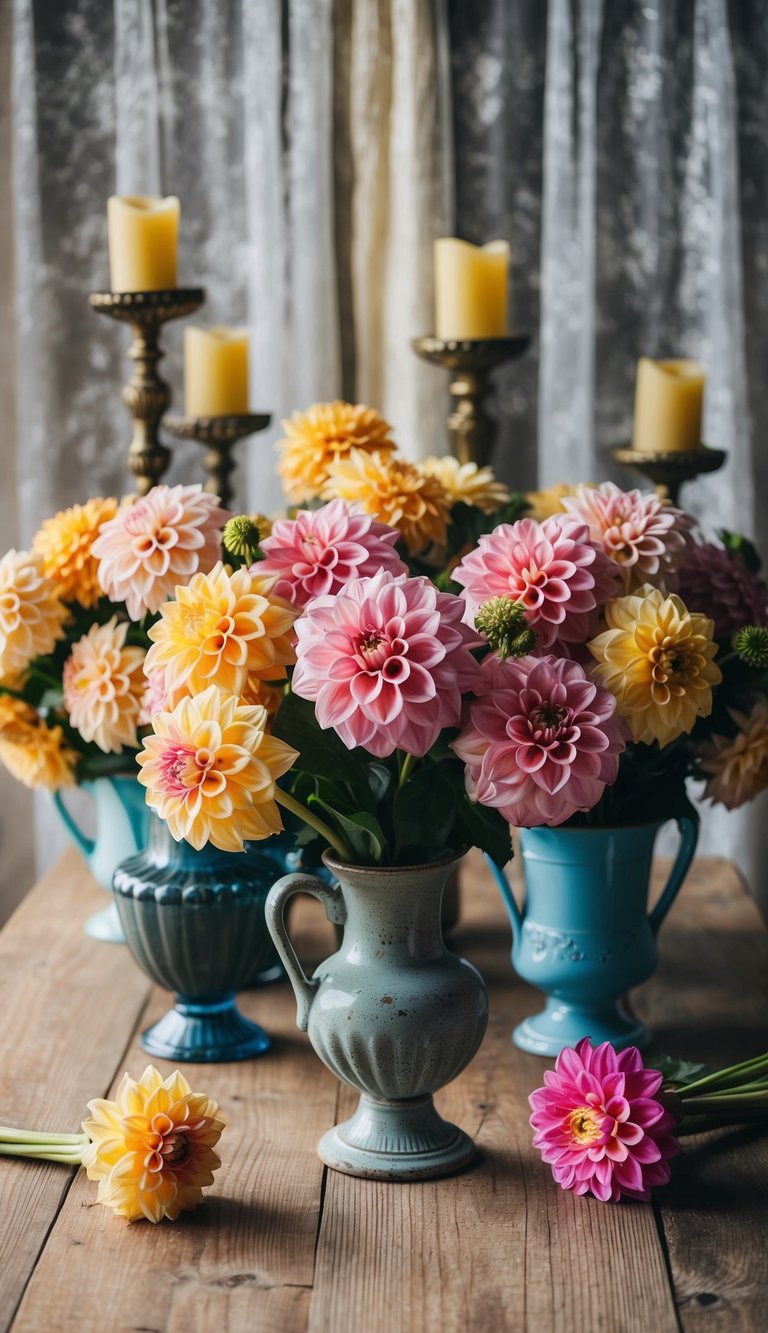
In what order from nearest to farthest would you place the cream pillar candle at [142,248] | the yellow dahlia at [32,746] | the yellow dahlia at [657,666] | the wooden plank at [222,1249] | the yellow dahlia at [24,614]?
1. the wooden plank at [222,1249]
2. the yellow dahlia at [657,666]
3. the yellow dahlia at [24,614]
4. the yellow dahlia at [32,746]
5. the cream pillar candle at [142,248]

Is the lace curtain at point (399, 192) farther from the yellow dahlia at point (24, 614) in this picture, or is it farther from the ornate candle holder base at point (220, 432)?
the yellow dahlia at point (24, 614)

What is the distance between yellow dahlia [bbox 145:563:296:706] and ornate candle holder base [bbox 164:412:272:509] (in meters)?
0.55

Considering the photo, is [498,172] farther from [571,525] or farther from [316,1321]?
[316,1321]

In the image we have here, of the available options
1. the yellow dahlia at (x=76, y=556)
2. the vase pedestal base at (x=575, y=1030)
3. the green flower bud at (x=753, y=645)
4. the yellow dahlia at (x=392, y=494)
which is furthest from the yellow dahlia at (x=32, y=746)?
the green flower bud at (x=753, y=645)

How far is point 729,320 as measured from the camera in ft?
5.69

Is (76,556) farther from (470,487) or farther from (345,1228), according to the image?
(345,1228)

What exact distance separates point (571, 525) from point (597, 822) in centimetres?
26

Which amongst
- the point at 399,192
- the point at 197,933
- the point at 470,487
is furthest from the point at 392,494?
the point at 399,192

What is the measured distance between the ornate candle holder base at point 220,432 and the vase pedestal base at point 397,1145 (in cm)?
66

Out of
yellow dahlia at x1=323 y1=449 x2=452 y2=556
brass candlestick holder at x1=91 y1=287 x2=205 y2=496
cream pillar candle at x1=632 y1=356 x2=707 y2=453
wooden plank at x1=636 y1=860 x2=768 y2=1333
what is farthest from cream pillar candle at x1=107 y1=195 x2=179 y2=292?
wooden plank at x1=636 y1=860 x2=768 y2=1333

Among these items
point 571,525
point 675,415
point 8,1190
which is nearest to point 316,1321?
point 8,1190

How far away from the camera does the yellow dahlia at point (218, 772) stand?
2.59 feet

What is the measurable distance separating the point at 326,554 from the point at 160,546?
0.14m

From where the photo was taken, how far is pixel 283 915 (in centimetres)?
90
